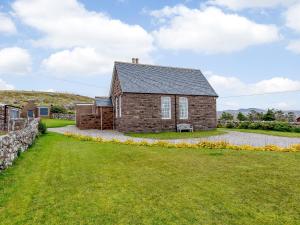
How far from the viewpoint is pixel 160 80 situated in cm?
3053

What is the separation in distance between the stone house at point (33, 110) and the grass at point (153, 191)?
46439 mm

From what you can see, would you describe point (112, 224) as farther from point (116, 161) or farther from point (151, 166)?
point (116, 161)

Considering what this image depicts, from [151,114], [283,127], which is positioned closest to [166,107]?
[151,114]

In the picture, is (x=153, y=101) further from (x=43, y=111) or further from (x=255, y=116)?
(x=43, y=111)

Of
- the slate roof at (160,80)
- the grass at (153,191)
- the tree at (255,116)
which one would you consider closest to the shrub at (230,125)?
the tree at (255,116)

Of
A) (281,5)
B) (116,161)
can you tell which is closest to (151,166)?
(116,161)

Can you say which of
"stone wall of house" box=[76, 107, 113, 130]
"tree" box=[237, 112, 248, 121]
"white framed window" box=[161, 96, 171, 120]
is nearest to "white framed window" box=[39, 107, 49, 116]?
"stone wall of house" box=[76, 107, 113, 130]

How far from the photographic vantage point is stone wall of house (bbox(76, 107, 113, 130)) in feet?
107

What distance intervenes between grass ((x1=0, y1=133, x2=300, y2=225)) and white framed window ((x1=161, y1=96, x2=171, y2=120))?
1694 centimetres

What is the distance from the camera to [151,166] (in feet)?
35.1

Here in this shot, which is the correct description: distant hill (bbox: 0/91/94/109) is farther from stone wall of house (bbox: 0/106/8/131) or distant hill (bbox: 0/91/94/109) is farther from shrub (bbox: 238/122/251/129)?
stone wall of house (bbox: 0/106/8/131)

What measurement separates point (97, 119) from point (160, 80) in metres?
9.10

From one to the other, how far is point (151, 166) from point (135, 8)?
10.8 metres

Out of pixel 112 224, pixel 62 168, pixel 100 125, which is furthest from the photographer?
pixel 100 125
